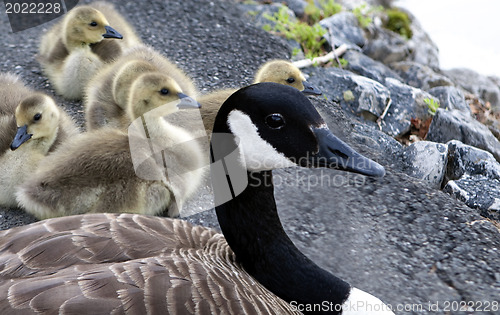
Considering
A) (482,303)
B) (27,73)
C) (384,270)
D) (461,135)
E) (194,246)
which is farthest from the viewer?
(27,73)

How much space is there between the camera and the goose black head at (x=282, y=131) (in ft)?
7.08

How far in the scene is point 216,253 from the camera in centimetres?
238

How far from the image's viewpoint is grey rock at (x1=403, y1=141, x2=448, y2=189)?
385 centimetres

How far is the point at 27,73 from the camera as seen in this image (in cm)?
479

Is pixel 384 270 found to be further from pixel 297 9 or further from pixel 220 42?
pixel 297 9

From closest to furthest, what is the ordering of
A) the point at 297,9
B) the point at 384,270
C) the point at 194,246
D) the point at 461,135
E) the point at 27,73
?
the point at 194,246 < the point at 384,270 < the point at 461,135 < the point at 27,73 < the point at 297,9

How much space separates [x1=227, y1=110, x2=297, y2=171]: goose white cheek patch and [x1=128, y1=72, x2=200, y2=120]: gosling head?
1.15 meters

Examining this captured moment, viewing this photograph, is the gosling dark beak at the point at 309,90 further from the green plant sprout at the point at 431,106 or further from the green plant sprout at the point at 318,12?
the green plant sprout at the point at 318,12

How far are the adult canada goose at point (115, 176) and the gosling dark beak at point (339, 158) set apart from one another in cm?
115

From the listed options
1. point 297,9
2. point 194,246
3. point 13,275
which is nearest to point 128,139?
point 194,246

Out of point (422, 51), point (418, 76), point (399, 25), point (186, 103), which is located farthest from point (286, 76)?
point (399, 25)

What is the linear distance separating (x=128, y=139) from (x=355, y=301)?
144 cm

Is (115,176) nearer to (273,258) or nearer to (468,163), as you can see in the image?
(273,258)

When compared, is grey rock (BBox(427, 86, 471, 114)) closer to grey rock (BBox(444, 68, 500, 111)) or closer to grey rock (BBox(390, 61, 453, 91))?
grey rock (BBox(390, 61, 453, 91))
